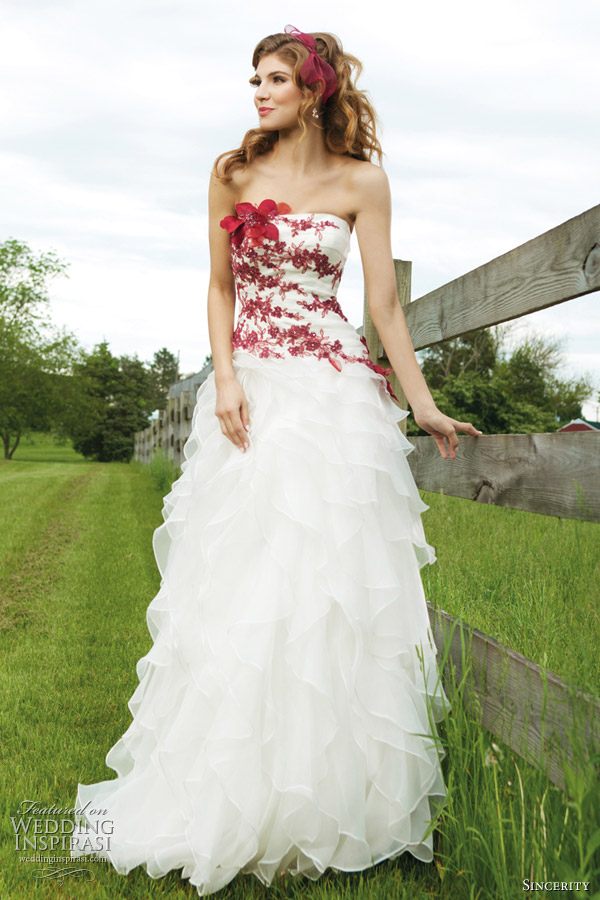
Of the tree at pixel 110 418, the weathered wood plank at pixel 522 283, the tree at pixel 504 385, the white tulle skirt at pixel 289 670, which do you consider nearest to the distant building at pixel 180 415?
the weathered wood plank at pixel 522 283

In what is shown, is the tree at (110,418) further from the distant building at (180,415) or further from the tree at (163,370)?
the tree at (163,370)

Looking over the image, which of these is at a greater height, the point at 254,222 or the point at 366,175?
the point at 366,175

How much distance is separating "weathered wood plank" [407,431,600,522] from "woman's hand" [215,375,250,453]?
2.61 feet

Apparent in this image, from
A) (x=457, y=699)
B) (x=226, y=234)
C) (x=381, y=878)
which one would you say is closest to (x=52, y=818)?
(x=381, y=878)

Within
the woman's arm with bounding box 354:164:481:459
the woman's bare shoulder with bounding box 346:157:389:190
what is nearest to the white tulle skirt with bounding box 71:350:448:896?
the woman's arm with bounding box 354:164:481:459

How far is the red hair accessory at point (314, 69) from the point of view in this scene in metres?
2.55

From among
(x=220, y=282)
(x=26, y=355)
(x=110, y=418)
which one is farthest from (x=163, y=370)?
(x=220, y=282)

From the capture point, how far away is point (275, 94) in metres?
2.60

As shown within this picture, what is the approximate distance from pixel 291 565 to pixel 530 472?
75 cm

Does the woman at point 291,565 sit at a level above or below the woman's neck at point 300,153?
below

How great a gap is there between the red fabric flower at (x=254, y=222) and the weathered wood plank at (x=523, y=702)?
4.68 ft

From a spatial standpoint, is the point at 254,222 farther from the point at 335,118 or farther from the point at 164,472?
the point at 164,472

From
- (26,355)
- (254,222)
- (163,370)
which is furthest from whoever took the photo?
(163,370)

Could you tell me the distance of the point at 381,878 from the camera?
6.80ft
